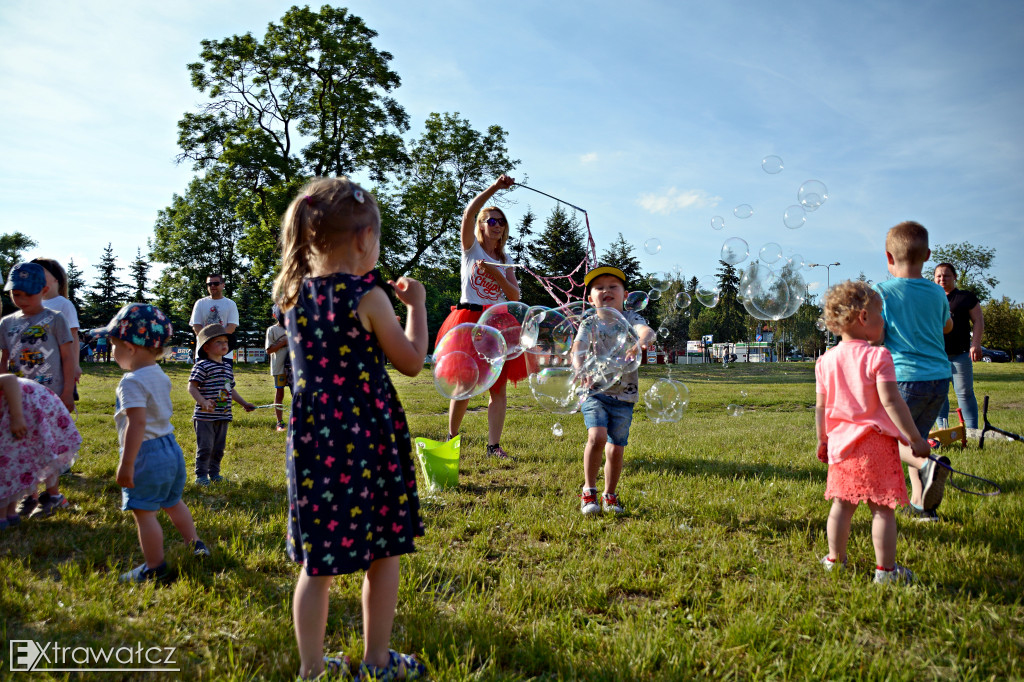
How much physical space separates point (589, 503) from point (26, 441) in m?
3.54

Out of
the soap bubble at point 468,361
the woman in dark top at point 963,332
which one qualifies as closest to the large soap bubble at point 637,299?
the soap bubble at point 468,361

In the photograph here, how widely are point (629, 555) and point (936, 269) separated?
563cm

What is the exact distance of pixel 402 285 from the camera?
2.16 meters

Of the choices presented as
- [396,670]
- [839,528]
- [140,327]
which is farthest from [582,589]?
[140,327]

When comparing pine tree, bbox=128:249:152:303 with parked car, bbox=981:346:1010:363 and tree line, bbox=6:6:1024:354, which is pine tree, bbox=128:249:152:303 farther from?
parked car, bbox=981:346:1010:363

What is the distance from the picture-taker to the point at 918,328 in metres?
3.78

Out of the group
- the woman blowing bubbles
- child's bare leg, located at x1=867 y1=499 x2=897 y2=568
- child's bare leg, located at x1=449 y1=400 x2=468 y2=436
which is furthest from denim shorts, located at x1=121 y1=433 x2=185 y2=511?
child's bare leg, located at x1=867 y1=499 x2=897 y2=568

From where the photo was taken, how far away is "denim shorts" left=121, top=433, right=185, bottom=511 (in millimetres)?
2865

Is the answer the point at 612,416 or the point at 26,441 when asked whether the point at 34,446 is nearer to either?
the point at 26,441

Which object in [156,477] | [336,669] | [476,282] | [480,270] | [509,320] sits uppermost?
[480,270]

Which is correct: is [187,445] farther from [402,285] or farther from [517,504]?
[402,285]

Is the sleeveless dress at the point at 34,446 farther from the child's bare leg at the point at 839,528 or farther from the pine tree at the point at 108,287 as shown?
the pine tree at the point at 108,287

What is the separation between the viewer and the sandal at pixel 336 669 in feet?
6.32

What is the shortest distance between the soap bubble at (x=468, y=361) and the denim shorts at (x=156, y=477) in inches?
66.6
